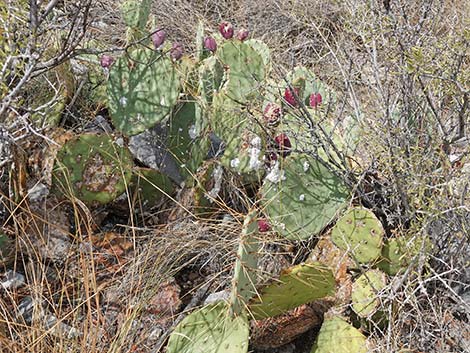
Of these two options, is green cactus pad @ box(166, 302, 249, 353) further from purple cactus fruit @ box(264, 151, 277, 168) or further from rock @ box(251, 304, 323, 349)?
purple cactus fruit @ box(264, 151, 277, 168)

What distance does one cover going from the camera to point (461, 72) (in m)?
1.89

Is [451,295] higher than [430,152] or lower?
lower

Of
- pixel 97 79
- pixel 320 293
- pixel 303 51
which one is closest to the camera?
pixel 320 293

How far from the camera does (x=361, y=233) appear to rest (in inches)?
73.5

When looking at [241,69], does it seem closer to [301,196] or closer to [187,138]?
[187,138]

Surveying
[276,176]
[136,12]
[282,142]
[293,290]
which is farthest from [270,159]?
[136,12]

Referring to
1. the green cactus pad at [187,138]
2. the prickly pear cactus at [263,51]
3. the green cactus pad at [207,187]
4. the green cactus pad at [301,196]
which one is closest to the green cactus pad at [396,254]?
the green cactus pad at [301,196]

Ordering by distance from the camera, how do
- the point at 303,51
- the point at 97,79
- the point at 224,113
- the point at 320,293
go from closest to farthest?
the point at 320,293 < the point at 224,113 < the point at 97,79 < the point at 303,51

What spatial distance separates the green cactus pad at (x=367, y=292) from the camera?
5.84 feet

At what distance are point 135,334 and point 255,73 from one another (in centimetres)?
93

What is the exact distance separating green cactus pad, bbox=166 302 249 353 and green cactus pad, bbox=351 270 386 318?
395mm

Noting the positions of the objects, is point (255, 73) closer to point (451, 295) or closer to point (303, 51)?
point (451, 295)

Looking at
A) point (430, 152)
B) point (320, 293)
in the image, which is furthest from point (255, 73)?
point (320, 293)

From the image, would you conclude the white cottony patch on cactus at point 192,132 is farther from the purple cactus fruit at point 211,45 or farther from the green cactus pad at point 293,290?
the green cactus pad at point 293,290
